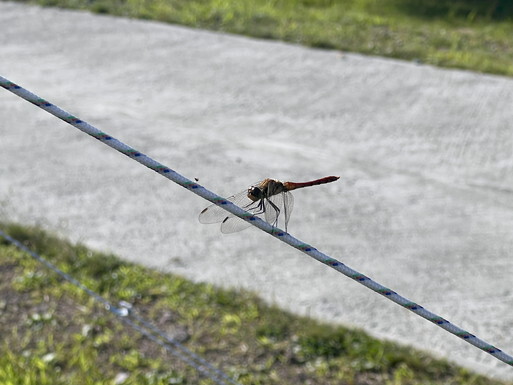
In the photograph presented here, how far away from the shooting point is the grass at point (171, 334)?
3.21m

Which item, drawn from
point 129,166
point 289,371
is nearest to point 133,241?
point 129,166

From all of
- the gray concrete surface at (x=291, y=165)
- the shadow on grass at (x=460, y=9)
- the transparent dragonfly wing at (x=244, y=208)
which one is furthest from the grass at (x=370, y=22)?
the transparent dragonfly wing at (x=244, y=208)

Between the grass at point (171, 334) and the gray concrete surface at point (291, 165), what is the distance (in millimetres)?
148

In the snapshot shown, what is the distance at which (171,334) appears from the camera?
11.4 feet

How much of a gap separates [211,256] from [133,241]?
42 centimetres

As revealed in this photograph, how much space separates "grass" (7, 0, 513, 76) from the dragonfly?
5146 millimetres

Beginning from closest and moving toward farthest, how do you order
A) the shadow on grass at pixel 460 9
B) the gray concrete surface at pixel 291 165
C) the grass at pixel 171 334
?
the grass at pixel 171 334 → the gray concrete surface at pixel 291 165 → the shadow on grass at pixel 460 9

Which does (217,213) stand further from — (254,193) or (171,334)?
(171,334)

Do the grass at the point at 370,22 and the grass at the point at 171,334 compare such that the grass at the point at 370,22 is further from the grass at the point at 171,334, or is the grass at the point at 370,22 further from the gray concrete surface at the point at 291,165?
the grass at the point at 171,334

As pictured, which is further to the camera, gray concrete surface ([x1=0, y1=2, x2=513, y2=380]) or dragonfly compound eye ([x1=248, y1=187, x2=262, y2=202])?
gray concrete surface ([x1=0, y1=2, x2=513, y2=380])

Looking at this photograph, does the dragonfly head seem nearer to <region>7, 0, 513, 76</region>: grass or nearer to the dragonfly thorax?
the dragonfly thorax

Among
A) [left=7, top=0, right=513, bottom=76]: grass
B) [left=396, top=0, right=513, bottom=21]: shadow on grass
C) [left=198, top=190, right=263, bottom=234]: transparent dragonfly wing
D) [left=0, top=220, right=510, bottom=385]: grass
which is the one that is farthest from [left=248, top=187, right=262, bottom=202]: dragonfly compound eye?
[left=396, top=0, right=513, bottom=21]: shadow on grass

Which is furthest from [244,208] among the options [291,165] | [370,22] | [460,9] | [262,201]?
[460,9]

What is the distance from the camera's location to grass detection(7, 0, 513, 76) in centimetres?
744
